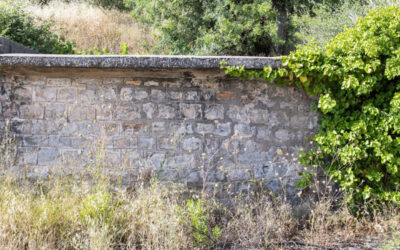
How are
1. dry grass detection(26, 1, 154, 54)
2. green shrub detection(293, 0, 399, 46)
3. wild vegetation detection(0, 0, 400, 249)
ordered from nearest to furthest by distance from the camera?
1. wild vegetation detection(0, 0, 400, 249)
2. green shrub detection(293, 0, 399, 46)
3. dry grass detection(26, 1, 154, 54)

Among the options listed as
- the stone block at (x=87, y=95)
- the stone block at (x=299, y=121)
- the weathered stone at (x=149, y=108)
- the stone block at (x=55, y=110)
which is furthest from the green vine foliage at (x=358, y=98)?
the stone block at (x=55, y=110)

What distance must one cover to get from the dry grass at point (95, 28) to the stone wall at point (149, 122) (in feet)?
22.6

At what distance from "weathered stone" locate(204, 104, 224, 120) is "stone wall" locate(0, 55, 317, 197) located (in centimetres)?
1

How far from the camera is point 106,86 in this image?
3.89m

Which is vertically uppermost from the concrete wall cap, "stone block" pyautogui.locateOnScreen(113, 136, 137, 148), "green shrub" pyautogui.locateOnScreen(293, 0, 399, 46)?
"green shrub" pyautogui.locateOnScreen(293, 0, 399, 46)

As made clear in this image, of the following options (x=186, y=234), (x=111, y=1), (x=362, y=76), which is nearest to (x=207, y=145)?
(x=186, y=234)

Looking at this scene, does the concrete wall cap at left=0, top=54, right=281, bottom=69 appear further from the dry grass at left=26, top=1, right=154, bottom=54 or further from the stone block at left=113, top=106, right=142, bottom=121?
the dry grass at left=26, top=1, right=154, bottom=54

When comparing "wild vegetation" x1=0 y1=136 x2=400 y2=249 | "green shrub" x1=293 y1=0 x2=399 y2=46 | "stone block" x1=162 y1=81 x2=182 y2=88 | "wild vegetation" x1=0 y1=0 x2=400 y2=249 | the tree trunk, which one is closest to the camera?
"wild vegetation" x1=0 y1=136 x2=400 y2=249

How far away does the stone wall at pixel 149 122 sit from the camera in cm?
389

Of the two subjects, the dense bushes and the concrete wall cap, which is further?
the dense bushes

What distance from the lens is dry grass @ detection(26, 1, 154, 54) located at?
11219 mm

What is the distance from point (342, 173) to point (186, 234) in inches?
79.6

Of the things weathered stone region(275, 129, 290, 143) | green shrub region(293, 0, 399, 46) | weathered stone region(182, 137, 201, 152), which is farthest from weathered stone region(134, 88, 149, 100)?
green shrub region(293, 0, 399, 46)

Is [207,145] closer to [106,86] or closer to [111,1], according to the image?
[106,86]
